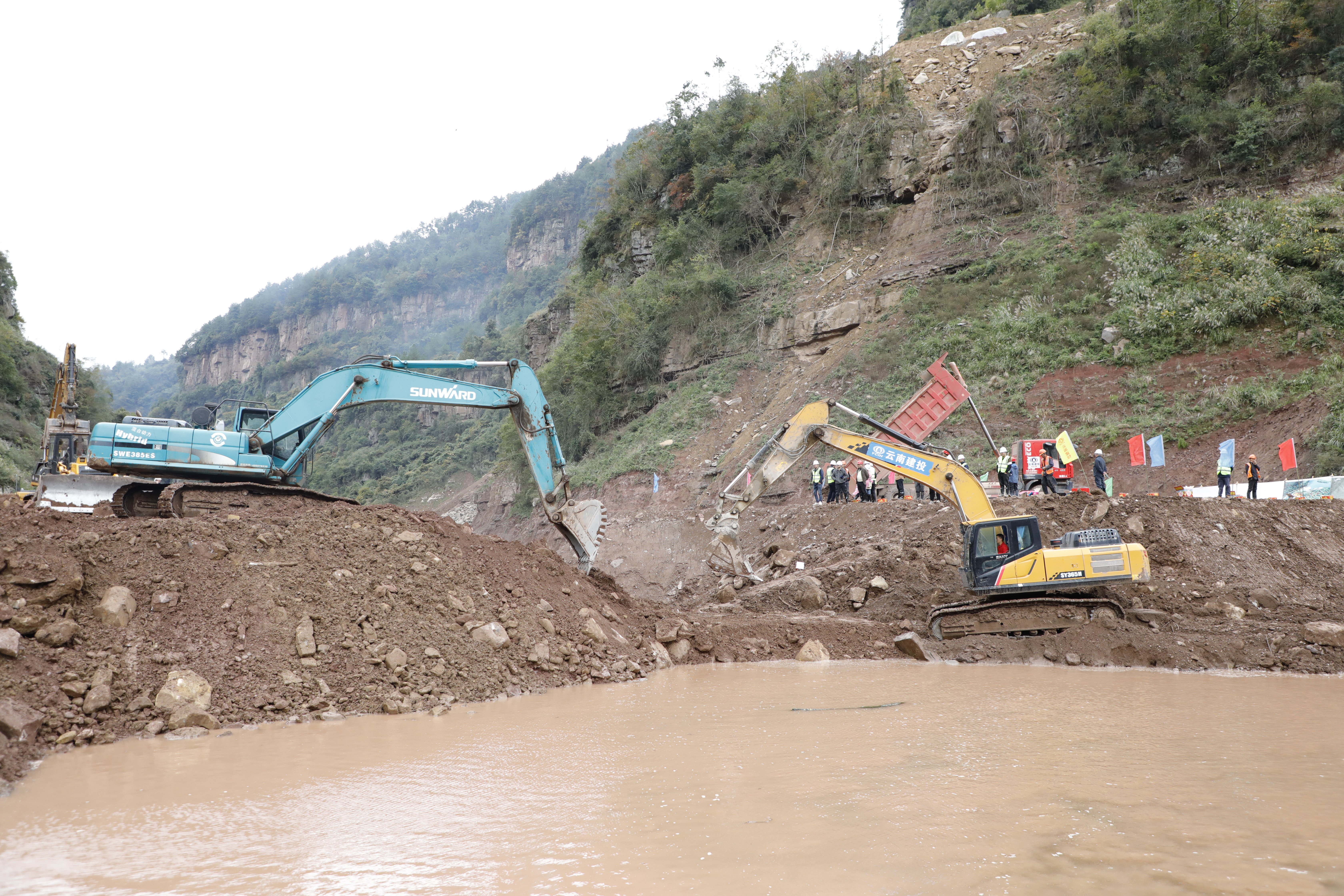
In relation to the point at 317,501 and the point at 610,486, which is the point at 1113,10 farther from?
the point at 317,501

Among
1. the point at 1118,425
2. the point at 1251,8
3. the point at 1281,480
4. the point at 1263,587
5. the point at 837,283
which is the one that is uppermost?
the point at 1251,8

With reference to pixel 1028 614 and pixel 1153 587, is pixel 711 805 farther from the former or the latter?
pixel 1153 587

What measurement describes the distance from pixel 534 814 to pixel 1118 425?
21817 millimetres

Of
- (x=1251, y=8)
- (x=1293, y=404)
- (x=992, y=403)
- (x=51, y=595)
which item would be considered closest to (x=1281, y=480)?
(x=1293, y=404)

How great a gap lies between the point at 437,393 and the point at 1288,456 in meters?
18.3

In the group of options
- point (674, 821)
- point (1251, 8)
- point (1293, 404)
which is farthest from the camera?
point (1251, 8)

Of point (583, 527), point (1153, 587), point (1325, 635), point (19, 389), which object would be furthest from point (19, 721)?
point (19, 389)

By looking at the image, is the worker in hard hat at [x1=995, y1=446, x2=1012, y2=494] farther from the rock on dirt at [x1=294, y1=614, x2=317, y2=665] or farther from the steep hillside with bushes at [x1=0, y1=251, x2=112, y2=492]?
the steep hillside with bushes at [x1=0, y1=251, x2=112, y2=492]

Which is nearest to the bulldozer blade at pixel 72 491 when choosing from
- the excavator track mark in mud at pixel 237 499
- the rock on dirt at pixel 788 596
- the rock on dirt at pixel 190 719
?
the excavator track mark in mud at pixel 237 499

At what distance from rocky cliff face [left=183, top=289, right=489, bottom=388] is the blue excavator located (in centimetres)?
11411

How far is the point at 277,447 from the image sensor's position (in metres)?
12.0

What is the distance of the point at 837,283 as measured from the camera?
3303 centimetres

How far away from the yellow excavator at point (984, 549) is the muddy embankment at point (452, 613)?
14.2 inches

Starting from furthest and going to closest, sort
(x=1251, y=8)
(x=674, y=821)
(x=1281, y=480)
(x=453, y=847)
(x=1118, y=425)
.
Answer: (x=1251, y=8) < (x=1118, y=425) < (x=1281, y=480) < (x=674, y=821) < (x=453, y=847)
